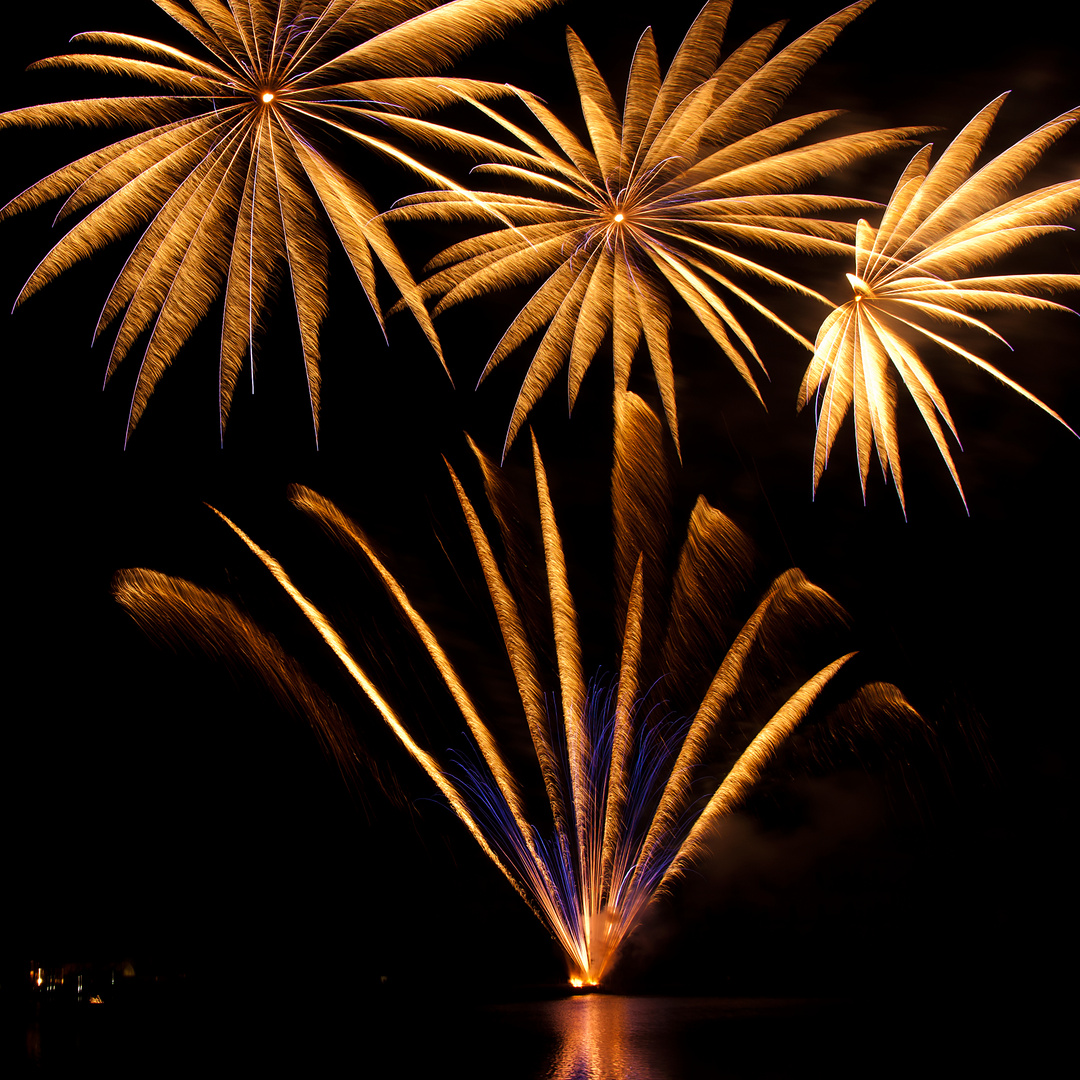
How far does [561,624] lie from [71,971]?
110 ft

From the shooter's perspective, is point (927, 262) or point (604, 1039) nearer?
point (927, 262)

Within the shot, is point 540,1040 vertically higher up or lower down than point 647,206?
lower down

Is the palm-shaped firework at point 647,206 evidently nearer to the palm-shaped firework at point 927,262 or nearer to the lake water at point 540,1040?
the palm-shaped firework at point 927,262

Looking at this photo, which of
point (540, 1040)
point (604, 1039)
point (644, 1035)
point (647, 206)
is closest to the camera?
point (647, 206)

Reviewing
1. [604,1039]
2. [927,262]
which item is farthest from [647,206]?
[604,1039]

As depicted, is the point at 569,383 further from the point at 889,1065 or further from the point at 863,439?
the point at 889,1065

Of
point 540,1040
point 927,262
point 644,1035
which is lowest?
point 644,1035

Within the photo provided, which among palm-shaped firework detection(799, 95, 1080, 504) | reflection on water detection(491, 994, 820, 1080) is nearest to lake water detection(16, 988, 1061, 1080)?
reflection on water detection(491, 994, 820, 1080)

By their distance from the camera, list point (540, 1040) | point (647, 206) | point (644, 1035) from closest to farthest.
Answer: point (647, 206), point (540, 1040), point (644, 1035)

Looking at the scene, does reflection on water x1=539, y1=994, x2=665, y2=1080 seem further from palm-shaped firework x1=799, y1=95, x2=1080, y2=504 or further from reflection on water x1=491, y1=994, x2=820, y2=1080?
palm-shaped firework x1=799, y1=95, x2=1080, y2=504

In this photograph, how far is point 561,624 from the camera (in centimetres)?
1563

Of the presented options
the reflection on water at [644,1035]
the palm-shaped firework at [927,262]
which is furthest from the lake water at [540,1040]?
the palm-shaped firework at [927,262]

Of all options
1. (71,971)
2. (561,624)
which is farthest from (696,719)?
(71,971)

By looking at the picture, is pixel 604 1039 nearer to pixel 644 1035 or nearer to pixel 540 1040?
pixel 540 1040
